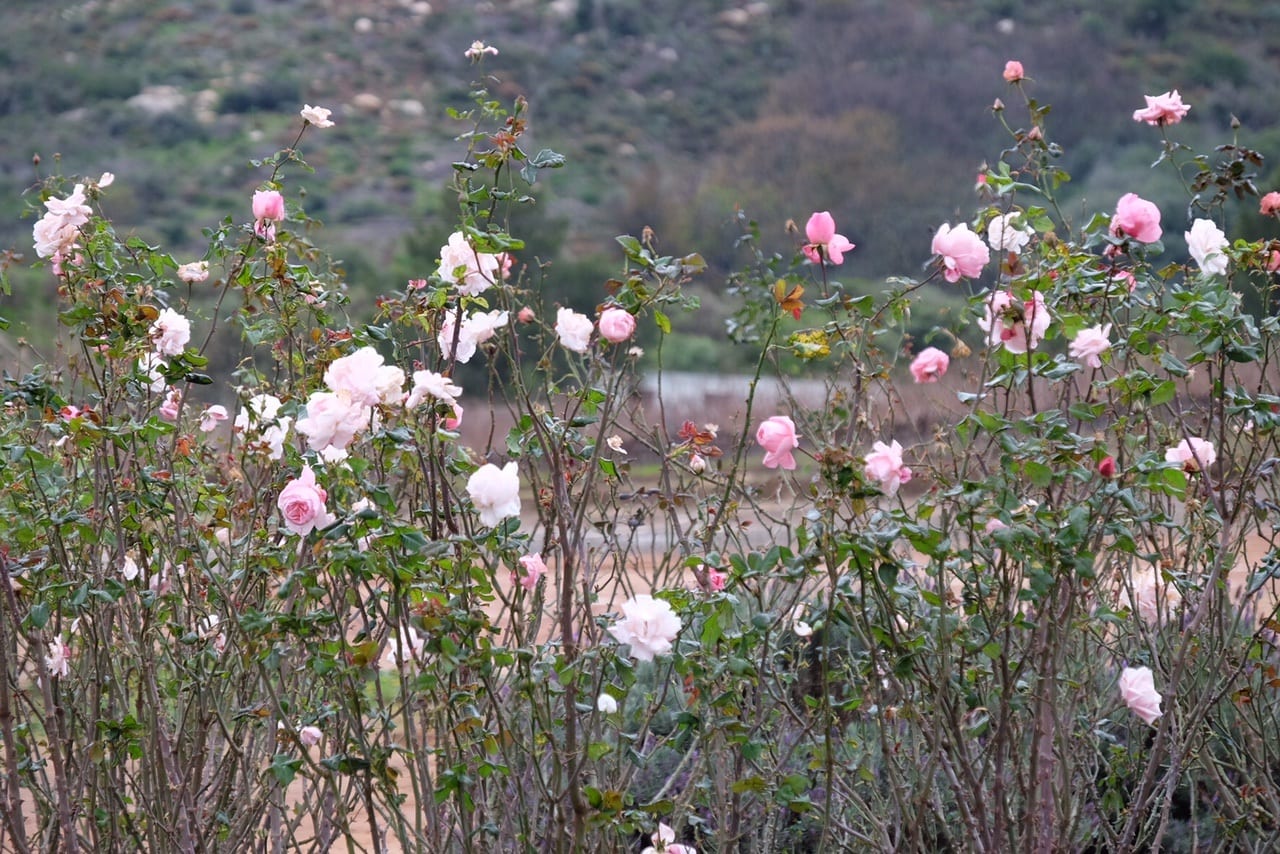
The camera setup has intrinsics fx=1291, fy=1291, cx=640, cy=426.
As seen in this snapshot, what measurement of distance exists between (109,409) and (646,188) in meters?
24.2

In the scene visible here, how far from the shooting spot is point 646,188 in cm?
2581

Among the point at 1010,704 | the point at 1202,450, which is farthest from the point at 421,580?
the point at 1202,450

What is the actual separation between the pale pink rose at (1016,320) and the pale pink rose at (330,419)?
35.3 inches

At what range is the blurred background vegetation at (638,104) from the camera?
23.6 m

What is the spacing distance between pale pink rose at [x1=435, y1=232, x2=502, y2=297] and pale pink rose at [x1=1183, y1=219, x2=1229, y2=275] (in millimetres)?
1122

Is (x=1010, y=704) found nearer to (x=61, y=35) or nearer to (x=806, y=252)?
(x=806, y=252)

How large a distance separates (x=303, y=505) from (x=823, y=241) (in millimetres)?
816

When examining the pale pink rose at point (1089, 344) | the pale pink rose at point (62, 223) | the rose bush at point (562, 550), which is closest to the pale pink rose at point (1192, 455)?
the rose bush at point (562, 550)

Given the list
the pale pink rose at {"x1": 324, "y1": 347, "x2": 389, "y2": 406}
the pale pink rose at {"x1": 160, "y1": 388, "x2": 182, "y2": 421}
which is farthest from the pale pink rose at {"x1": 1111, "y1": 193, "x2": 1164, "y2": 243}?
the pale pink rose at {"x1": 160, "y1": 388, "x2": 182, "y2": 421}

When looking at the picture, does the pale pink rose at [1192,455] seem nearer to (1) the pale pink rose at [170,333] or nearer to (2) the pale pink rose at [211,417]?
(1) the pale pink rose at [170,333]

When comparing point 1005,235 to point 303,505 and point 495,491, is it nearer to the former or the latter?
point 495,491

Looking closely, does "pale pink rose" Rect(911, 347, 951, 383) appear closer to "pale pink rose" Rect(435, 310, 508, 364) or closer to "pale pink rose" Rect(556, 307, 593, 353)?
"pale pink rose" Rect(556, 307, 593, 353)

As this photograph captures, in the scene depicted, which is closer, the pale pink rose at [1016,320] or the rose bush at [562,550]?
the rose bush at [562,550]

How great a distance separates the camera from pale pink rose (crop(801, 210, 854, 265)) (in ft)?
6.10
